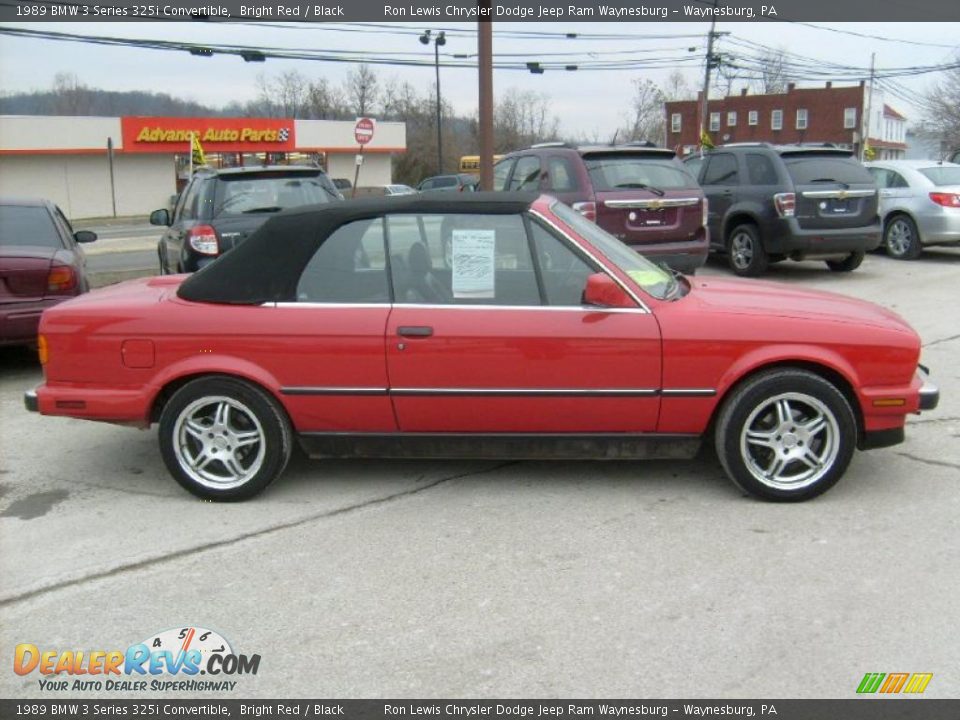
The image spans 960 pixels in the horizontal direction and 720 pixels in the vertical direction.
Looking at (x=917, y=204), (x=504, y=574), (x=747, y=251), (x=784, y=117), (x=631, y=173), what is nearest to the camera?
(x=504, y=574)

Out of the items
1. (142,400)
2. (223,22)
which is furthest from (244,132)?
(142,400)

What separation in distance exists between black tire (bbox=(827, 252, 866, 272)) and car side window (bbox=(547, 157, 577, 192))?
199 inches

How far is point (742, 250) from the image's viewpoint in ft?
41.3

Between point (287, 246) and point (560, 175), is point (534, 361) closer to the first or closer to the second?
point (287, 246)

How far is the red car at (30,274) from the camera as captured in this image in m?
7.11

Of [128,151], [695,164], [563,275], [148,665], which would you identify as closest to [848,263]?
[695,164]

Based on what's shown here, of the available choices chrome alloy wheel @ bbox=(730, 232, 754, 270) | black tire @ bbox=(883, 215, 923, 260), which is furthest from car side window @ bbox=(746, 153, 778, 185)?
black tire @ bbox=(883, 215, 923, 260)

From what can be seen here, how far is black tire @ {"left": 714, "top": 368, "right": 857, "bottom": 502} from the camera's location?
4.34 meters

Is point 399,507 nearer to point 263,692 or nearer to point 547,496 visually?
point 547,496

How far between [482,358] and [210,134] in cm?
4850

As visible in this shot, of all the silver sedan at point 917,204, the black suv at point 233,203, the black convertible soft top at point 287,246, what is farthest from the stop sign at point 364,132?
the black convertible soft top at point 287,246

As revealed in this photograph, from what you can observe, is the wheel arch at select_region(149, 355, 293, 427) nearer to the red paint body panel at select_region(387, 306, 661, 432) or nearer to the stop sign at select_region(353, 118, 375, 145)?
the red paint body panel at select_region(387, 306, 661, 432)
